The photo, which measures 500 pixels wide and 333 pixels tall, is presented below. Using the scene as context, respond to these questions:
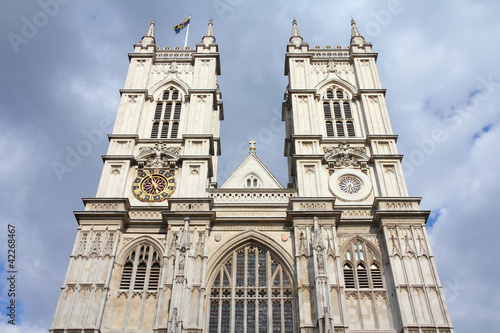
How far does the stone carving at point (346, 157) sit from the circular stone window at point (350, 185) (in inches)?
14.9

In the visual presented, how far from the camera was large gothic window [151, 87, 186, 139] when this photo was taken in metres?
28.1

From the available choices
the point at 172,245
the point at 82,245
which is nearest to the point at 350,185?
the point at 172,245

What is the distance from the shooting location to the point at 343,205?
2411 cm

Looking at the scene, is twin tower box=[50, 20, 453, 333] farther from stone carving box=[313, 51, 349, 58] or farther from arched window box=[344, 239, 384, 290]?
stone carving box=[313, 51, 349, 58]

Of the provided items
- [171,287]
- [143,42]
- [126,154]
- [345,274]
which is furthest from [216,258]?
[143,42]

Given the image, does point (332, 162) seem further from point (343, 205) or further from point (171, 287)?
point (171, 287)

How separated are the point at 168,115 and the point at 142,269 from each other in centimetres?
1020

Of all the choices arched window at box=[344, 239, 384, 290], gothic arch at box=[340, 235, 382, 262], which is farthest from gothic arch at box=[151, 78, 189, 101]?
arched window at box=[344, 239, 384, 290]

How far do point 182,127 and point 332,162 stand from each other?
8422 millimetres

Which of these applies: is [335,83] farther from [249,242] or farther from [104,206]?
[104,206]

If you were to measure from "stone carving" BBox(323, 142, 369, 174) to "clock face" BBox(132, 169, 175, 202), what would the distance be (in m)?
8.04

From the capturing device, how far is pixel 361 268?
864 inches

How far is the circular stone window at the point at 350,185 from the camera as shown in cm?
2467

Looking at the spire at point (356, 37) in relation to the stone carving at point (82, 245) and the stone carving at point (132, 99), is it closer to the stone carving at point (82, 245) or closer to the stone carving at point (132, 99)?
the stone carving at point (132, 99)
